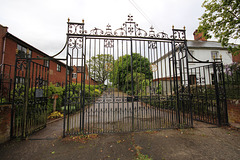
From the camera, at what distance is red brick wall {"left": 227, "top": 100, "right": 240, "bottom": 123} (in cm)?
452

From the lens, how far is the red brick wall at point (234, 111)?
178 inches

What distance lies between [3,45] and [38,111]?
9.56m

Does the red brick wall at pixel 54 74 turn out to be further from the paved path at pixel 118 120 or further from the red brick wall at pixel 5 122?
the red brick wall at pixel 5 122

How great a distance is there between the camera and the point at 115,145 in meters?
3.24

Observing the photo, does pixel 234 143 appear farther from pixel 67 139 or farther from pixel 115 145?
pixel 67 139

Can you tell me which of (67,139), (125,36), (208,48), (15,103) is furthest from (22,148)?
(208,48)

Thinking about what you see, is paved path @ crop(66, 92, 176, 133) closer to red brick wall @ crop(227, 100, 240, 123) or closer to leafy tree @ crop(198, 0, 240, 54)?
red brick wall @ crop(227, 100, 240, 123)

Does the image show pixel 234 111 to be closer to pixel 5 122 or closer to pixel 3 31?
pixel 5 122

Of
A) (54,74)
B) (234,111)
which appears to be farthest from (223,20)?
(54,74)

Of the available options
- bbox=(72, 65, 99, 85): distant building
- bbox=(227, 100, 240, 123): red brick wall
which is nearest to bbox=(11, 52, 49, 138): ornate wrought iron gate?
bbox=(72, 65, 99, 85): distant building

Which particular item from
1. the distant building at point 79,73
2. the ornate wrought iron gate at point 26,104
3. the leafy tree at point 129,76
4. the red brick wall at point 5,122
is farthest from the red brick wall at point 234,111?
the red brick wall at point 5,122

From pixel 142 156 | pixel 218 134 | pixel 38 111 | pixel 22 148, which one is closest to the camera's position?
pixel 142 156

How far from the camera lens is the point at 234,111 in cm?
464

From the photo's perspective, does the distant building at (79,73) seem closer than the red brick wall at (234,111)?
Yes
